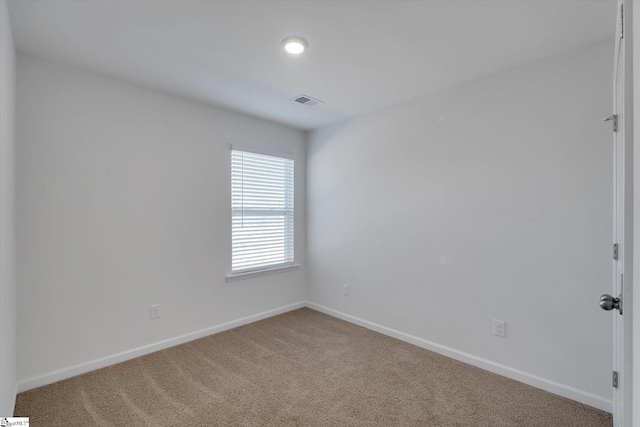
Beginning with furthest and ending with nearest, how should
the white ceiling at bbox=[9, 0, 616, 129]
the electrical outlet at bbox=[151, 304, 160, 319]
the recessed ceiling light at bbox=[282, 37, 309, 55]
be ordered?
the electrical outlet at bbox=[151, 304, 160, 319]
the recessed ceiling light at bbox=[282, 37, 309, 55]
the white ceiling at bbox=[9, 0, 616, 129]

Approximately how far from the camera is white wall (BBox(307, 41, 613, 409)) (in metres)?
2.04

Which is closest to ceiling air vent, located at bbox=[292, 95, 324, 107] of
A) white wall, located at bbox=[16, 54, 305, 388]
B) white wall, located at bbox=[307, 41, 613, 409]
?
white wall, located at bbox=[307, 41, 613, 409]

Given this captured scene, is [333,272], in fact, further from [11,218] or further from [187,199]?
[11,218]

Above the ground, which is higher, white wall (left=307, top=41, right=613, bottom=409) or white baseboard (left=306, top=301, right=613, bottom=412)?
white wall (left=307, top=41, right=613, bottom=409)

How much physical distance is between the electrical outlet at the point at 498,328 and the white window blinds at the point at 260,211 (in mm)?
2376

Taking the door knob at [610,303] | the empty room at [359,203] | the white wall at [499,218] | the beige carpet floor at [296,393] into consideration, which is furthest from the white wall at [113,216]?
the door knob at [610,303]

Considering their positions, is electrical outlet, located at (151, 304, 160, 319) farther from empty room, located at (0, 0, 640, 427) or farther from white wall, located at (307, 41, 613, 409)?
white wall, located at (307, 41, 613, 409)

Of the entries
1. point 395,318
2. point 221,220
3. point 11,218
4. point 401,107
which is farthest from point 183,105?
point 395,318

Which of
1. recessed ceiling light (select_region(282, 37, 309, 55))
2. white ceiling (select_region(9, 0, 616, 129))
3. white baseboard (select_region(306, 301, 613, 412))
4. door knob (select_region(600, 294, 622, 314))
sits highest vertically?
white ceiling (select_region(9, 0, 616, 129))

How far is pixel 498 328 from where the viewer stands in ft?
8.03

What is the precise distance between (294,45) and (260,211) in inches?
79.6

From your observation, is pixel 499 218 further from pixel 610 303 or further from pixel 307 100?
pixel 307 100

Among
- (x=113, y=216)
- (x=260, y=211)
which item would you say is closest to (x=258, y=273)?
(x=260, y=211)

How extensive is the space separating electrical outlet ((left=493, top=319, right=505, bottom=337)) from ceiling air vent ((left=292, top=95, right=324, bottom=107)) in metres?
2.52
